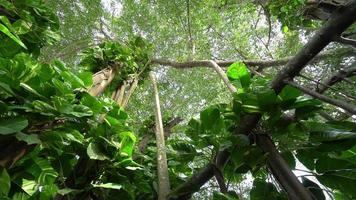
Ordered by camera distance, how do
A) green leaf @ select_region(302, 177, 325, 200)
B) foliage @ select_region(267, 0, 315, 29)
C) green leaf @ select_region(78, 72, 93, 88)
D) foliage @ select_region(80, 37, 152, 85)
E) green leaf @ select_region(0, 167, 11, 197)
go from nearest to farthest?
green leaf @ select_region(0, 167, 11, 197), green leaf @ select_region(302, 177, 325, 200), green leaf @ select_region(78, 72, 93, 88), foliage @ select_region(267, 0, 315, 29), foliage @ select_region(80, 37, 152, 85)

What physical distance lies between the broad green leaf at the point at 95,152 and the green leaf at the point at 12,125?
352 mm

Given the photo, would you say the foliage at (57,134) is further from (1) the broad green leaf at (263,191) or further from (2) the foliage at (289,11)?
(2) the foliage at (289,11)

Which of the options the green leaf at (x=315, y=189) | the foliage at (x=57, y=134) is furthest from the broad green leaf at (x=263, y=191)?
the foliage at (x=57, y=134)

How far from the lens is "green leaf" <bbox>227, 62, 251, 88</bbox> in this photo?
59.6 inches

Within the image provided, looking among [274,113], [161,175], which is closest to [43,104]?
[161,175]

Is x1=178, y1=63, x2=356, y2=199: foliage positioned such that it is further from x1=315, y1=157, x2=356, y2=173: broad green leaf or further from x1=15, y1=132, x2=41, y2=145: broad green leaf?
x1=15, y1=132, x2=41, y2=145: broad green leaf

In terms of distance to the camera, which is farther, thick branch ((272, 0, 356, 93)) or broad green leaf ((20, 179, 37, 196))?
broad green leaf ((20, 179, 37, 196))

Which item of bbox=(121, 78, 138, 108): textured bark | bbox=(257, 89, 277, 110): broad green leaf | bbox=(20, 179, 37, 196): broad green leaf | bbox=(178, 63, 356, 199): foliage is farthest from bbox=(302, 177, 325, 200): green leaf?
bbox=(121, 78, 138, 108): textured bark

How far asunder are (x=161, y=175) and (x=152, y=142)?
3.81 feet

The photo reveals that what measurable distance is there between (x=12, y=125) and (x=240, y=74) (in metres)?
0.94

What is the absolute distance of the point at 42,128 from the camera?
142 cm

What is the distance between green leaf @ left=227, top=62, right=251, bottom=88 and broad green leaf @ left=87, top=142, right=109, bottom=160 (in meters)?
0.69

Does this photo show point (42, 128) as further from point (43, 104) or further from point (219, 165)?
point (219, 165)

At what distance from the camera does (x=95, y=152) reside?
1576mm
